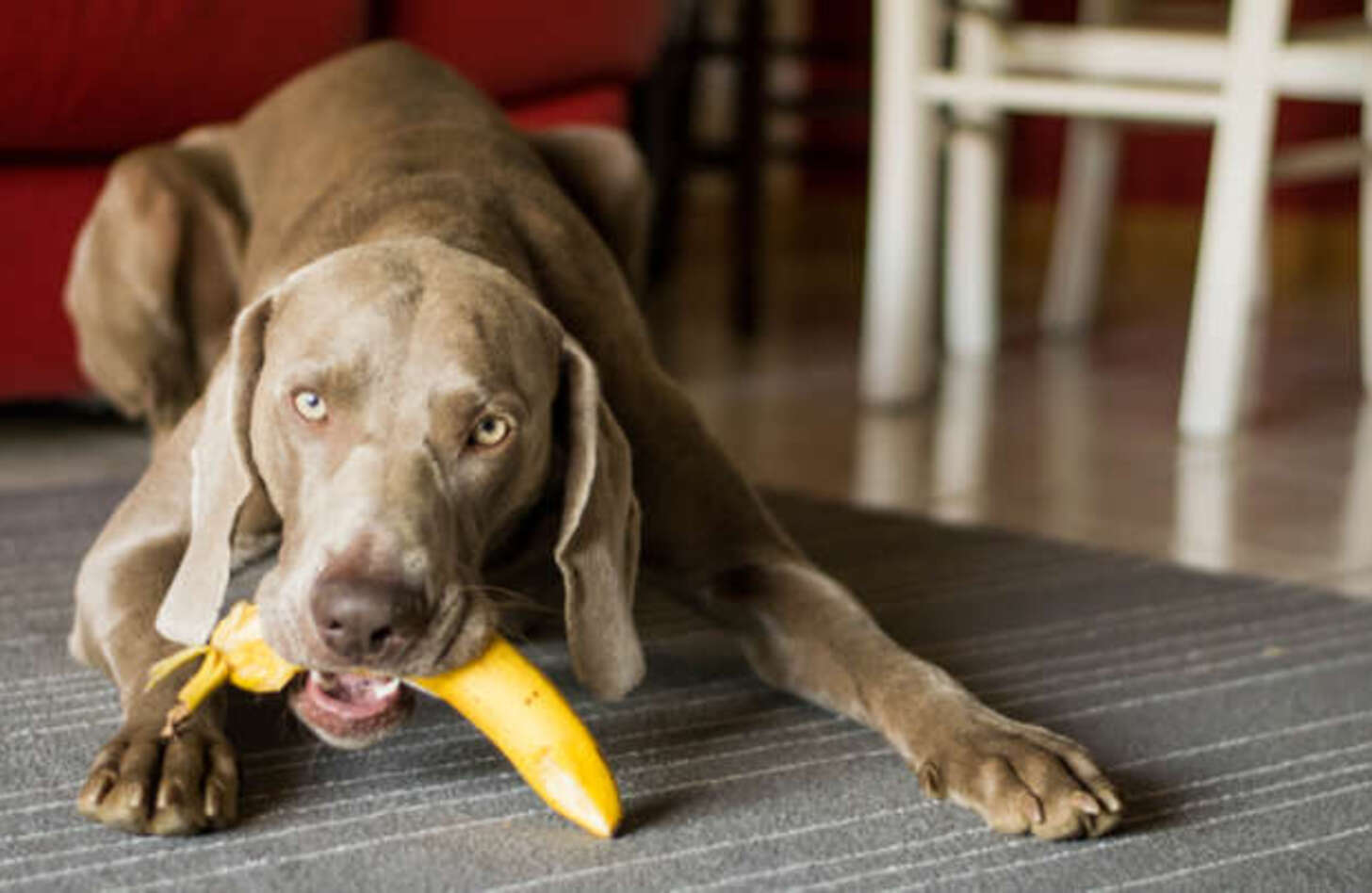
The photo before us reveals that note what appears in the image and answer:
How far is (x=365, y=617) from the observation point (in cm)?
158

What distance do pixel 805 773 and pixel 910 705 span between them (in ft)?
0.40

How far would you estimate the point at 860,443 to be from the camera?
11.7ft

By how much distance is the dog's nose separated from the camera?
1576 mm

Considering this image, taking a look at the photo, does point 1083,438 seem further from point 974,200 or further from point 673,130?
point 673,130

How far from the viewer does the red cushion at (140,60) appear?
3.01 metres

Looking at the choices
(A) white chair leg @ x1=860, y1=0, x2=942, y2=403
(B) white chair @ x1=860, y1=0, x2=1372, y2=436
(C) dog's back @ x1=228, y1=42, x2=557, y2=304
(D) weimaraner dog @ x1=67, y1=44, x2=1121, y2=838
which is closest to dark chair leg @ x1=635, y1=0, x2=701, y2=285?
(B) white chair @ x1=860, y1=0, x2=1372, y2=436

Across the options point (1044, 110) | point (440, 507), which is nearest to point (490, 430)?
point (440, 507)

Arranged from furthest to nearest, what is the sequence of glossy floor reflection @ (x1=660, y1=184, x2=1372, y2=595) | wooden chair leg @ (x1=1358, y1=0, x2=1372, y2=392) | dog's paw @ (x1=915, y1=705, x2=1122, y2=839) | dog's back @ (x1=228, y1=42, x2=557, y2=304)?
wooden chair leg @ (x1=1358, y1=0, x2=1372, y2=392)
glossy floor reflection @ (x1=660, y1=184, x2=1372, y2=595)
dog's back @ (x1=228, y1=42, x2=557, y2=304)
dog's paw @ (x1=915, y1=705, x2=1122, y2=839)

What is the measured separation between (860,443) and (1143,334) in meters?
1.54

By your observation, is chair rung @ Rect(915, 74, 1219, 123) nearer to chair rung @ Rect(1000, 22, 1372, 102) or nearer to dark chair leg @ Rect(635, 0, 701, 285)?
chair rung @ Rect(1000, 22, 1372, 102)

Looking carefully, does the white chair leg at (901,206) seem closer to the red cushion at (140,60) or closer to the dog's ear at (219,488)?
the red cushion at (140,60)

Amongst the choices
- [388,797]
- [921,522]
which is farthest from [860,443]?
[388,797]

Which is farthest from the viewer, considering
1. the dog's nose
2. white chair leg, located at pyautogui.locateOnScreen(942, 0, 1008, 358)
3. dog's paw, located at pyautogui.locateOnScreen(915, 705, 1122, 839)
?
white chair leg, located at pyautogui.locateOnScreen(942, 0, 1008, 358)

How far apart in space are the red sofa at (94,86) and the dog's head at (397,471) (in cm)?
132
